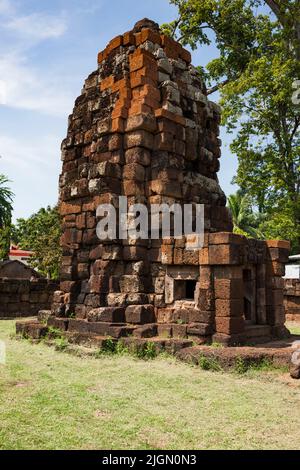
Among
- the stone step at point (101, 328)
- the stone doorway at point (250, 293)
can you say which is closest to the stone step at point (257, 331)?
the stone doorway at point (250, 293)

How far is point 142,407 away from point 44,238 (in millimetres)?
19432

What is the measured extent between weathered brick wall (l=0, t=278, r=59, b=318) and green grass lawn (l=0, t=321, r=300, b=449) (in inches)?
314

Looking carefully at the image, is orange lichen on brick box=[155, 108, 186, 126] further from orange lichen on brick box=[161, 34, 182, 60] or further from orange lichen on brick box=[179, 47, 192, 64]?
orange lichen on brick box=[179, 47, 192, 64]

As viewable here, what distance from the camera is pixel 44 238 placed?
2273 centimetres

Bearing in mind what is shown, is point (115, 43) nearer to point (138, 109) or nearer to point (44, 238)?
point (138, 109)

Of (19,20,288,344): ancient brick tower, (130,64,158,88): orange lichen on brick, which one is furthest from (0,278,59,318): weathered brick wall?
(130,64,158,88): orange lichen on brick

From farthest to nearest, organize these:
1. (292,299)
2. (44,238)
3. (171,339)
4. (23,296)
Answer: (44,238)
(292,299)
(23,296)
(171,339)

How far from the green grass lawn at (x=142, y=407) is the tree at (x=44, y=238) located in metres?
16.4

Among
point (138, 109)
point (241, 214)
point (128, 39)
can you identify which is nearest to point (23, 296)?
point (138, 109)

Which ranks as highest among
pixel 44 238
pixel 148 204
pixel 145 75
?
pixel 145 75

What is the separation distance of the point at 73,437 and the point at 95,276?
16.4ft

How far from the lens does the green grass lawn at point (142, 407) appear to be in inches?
133

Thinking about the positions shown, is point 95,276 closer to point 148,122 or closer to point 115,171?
point 115,171

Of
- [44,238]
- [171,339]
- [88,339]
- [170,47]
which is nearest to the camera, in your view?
[171,339]
